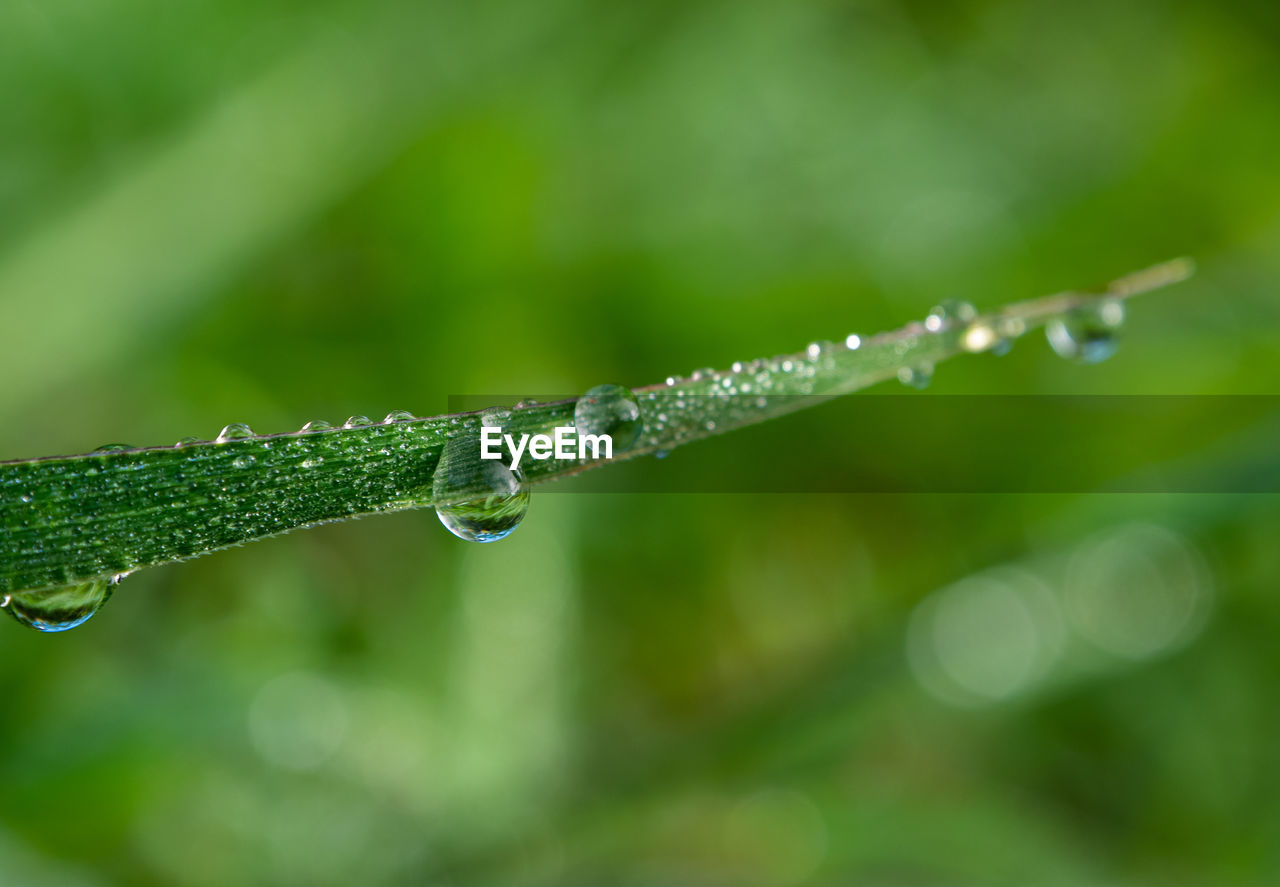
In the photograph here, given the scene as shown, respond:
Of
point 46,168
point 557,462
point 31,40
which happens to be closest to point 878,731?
point 557,462

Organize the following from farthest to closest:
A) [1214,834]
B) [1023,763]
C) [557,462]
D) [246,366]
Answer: [246,366], [1023,763], [1214,834], [557,462]

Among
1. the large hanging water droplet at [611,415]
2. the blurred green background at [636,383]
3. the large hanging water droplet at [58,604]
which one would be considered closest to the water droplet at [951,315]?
the large hanging water droplet at [611,415]

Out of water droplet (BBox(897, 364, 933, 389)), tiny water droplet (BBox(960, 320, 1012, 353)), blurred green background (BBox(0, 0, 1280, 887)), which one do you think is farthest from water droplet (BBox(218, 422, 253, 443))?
blurred green background (BBox(0, 0, 1280, 887))

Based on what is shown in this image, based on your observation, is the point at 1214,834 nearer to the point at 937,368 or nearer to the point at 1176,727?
the point at 1176,727

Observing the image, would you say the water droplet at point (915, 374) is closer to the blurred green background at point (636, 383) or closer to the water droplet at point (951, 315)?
the water droplet at point (951, 315)
